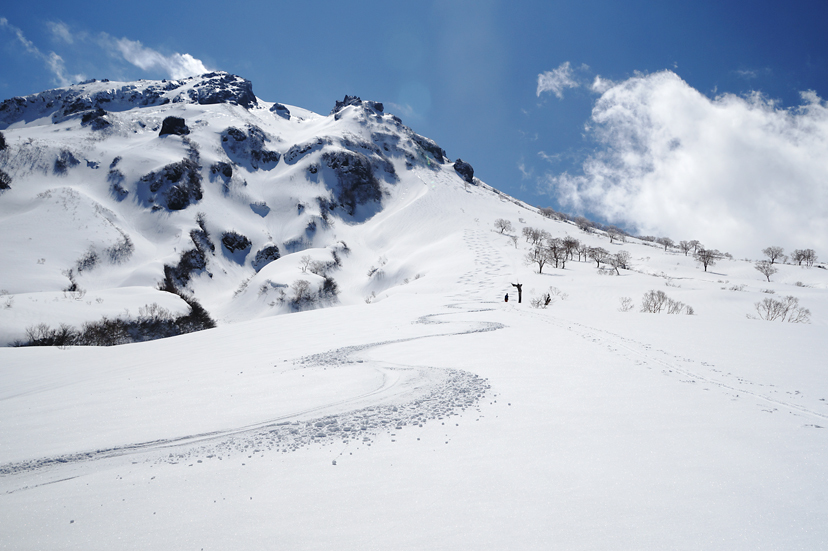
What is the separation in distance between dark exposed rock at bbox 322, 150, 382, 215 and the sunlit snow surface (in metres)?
88.2

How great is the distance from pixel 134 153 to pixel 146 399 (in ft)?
315

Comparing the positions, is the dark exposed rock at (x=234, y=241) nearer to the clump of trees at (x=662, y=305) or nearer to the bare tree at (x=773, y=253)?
the clump of trees at (x=662, y=305)

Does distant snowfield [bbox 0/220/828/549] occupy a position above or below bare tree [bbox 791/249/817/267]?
below

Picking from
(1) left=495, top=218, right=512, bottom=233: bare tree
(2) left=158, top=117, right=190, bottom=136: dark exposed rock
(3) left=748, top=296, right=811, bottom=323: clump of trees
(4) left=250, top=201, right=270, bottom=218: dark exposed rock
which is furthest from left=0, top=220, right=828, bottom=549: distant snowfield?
(2) left=158, top=117, right=190, bottom=136: dark exposed rock

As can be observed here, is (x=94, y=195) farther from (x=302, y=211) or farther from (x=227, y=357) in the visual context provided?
(x=227, y=357)

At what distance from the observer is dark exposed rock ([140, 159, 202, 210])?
67.8m

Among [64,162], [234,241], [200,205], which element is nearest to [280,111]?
[200,205]

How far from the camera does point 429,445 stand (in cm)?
325

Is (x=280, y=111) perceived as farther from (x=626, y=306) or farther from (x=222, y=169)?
(x=626, y=306)

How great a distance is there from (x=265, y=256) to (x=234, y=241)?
290 inches

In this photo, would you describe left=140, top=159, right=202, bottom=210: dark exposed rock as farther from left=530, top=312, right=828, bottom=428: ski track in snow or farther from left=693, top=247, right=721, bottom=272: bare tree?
left=693, top=247, right=721, bottom=272: bare tree

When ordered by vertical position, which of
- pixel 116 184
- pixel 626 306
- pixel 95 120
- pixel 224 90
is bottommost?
pixel 626 306

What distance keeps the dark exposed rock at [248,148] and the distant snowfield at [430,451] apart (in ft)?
342

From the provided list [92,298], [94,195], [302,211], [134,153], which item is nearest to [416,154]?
[302,211]
